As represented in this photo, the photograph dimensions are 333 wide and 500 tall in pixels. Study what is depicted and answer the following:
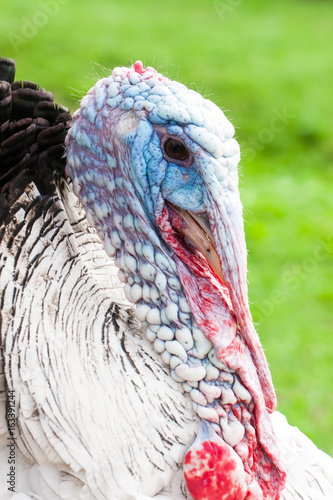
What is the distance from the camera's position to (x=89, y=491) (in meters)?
A: 1.78

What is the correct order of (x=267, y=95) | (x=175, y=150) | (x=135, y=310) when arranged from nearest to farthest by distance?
(x=175, y=150) < (x=135, y=310) < (x=267, y=95)

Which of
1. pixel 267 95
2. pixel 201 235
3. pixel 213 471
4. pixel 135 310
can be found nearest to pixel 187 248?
pixel 201 235

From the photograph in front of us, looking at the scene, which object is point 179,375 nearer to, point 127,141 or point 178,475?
point 178,475

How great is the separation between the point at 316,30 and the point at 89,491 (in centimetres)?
1026

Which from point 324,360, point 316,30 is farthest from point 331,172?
point 316,30

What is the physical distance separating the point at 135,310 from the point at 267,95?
660cm

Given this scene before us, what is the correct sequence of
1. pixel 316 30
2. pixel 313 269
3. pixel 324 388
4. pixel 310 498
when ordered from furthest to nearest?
pixel 316 30 → pixel 313 269 → pixel 324 388 → pixel 310 498

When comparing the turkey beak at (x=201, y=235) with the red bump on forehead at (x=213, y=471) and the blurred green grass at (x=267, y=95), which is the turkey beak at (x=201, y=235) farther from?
the blurred green grass at (x=267, y=95)

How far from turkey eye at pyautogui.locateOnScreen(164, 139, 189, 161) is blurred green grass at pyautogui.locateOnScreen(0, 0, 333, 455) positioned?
92 cm

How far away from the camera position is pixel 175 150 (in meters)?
1.85

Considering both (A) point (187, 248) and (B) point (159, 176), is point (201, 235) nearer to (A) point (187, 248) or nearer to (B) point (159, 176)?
(A) point (187, 248)

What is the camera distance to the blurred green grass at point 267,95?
14.6 ft

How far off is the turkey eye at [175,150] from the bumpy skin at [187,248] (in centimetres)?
1

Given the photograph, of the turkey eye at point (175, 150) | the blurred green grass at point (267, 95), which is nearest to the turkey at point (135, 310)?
the turkey eye at point (175, 150)
